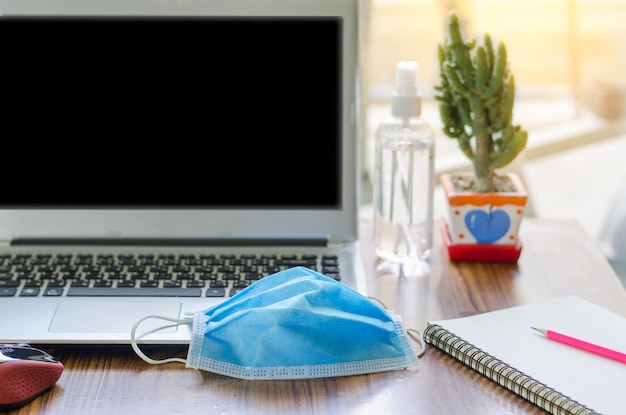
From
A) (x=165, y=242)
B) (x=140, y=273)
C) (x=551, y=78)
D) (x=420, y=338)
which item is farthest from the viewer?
(x=551, y=78)

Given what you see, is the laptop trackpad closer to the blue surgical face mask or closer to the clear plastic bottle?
the blue surgical face mask

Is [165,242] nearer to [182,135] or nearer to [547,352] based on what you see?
[182,135]

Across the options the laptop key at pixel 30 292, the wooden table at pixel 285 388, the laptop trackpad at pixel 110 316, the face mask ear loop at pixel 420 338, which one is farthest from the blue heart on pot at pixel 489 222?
the laptop key at pixel 30 292

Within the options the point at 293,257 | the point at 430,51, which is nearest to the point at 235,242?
the point at 293,257

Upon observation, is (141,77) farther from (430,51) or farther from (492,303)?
(430,51)

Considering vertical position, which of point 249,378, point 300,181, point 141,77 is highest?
point 141,77

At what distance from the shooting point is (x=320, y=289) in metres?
0.91

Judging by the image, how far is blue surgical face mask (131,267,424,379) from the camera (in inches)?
34.1

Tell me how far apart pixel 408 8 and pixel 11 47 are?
3020 mm

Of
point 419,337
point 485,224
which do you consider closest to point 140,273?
point 419,337

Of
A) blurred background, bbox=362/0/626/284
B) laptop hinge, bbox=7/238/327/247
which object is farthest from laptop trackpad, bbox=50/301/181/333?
blurred background, bbox=362/0/626/284

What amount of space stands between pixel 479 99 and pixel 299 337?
44 centimetres

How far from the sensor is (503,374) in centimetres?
84

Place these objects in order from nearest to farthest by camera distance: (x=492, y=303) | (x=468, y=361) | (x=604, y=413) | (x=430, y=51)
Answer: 1. (x=604, y=413)
2. (x=468, y=361)
3. (x=492, y=303)
4. (x=430, y=51)
